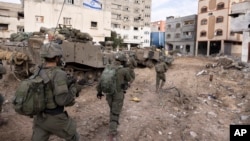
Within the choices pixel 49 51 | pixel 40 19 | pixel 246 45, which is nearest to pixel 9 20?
pixel 40 19

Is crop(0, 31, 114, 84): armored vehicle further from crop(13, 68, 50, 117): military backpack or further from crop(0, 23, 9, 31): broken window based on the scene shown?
crop(0, 23, 9, 31): broken window

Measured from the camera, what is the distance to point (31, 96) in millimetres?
2791

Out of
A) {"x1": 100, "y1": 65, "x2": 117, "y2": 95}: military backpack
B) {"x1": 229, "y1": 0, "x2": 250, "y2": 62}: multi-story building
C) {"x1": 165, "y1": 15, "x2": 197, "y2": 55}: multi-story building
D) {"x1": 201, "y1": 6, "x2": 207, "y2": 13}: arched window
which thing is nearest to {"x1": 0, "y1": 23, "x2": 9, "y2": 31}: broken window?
{"x1": 229, "y1": 0, "x2": 250, "y2": 62}: multi-story building

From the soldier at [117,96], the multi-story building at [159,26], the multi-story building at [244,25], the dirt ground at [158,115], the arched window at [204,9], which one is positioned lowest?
the dirt ground at [158,115]

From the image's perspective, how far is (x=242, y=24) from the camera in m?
20.4

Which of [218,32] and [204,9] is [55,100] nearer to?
[218,32]

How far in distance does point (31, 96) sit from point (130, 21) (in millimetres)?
51050

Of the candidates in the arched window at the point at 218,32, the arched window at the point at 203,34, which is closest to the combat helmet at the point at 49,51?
the arched window at the point at 218,32

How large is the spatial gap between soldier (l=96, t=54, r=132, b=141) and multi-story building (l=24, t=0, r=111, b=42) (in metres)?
22.6

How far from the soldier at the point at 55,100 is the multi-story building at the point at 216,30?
33126 millimetres

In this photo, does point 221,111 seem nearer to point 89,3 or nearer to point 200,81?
point 200,81

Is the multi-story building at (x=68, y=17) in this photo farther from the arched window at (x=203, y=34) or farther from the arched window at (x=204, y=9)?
the arched window at (x=204, y=9)

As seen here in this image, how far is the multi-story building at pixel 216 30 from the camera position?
112 ft

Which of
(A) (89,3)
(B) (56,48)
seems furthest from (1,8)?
(B) (56,48)
